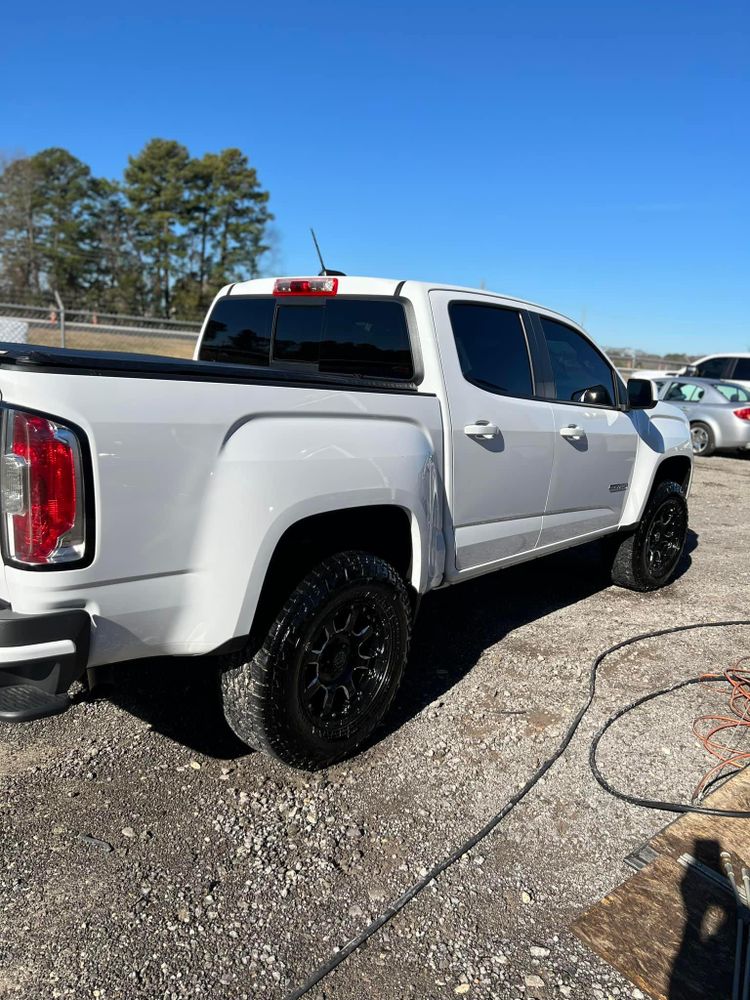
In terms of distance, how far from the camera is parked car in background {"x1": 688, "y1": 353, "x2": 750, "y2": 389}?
1470cm

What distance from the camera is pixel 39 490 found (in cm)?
194

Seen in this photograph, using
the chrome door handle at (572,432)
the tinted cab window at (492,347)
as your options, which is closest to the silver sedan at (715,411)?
the chrome door handle at (572,432)

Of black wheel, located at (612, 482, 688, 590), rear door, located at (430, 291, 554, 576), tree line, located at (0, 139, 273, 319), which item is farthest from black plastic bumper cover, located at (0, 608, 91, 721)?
tree line, located at (0, 139, 273, 319)

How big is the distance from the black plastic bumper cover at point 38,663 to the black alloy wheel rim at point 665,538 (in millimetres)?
4260

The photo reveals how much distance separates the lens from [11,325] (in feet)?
40.5

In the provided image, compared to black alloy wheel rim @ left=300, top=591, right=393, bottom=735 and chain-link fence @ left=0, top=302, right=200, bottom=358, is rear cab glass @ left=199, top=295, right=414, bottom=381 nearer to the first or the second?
black alloy wheel rim @ left=300, top=591, right=393, bottom=735

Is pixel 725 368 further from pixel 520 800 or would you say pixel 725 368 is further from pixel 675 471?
pixel 520 800

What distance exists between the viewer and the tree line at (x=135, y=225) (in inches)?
1604

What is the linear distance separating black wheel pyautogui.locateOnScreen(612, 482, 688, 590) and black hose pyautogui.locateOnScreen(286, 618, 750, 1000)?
3.48 feet

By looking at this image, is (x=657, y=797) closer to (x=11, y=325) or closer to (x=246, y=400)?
(x=246, y=400)

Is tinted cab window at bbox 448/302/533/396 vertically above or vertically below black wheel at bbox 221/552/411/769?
above

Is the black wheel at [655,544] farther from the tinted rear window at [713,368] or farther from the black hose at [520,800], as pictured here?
the tinted rear window at [713,368]

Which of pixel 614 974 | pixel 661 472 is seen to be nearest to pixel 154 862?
pixel 614 974

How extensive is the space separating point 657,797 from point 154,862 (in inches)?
73.8
